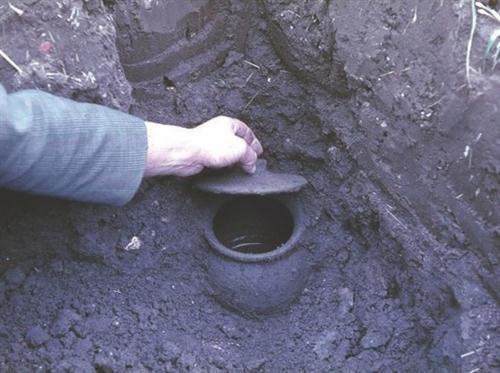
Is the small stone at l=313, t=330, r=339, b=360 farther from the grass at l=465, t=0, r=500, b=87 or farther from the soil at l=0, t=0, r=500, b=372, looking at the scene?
the grass at l=465, t=0, r=500, b=87

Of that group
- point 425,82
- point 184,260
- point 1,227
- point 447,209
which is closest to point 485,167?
point 447,209

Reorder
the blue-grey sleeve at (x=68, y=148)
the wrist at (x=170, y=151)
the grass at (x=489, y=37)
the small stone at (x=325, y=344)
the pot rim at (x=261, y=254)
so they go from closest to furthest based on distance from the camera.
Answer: the blue-grey sleeve at (x=68, y=148), the grass at (x=489, y=37), the wrist at (x=170, y=151), the small stone at (x=325, y=344), the pot rim at (x=261, y=254)

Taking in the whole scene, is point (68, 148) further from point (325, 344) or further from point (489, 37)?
point (489, 37)

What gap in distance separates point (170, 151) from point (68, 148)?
0.35 metres

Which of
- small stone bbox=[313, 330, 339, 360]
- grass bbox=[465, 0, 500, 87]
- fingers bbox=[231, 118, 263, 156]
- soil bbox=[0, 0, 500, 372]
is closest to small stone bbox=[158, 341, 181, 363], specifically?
soil bbox=[0, 0, 500, 372]

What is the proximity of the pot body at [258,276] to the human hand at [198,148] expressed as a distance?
10.6 inches

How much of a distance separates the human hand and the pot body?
0.88 ft

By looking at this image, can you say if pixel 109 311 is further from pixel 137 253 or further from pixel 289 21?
pixel 289 21

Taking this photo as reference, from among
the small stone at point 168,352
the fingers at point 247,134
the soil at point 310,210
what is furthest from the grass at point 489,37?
the small stone at point 168,352

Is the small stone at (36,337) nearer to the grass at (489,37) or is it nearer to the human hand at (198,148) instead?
the human hand at (198,148)

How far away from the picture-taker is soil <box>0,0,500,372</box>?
1.85m

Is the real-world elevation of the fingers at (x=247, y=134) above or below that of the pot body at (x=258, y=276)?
above

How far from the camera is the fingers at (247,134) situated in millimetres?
2193

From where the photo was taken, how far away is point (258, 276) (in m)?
2.14
